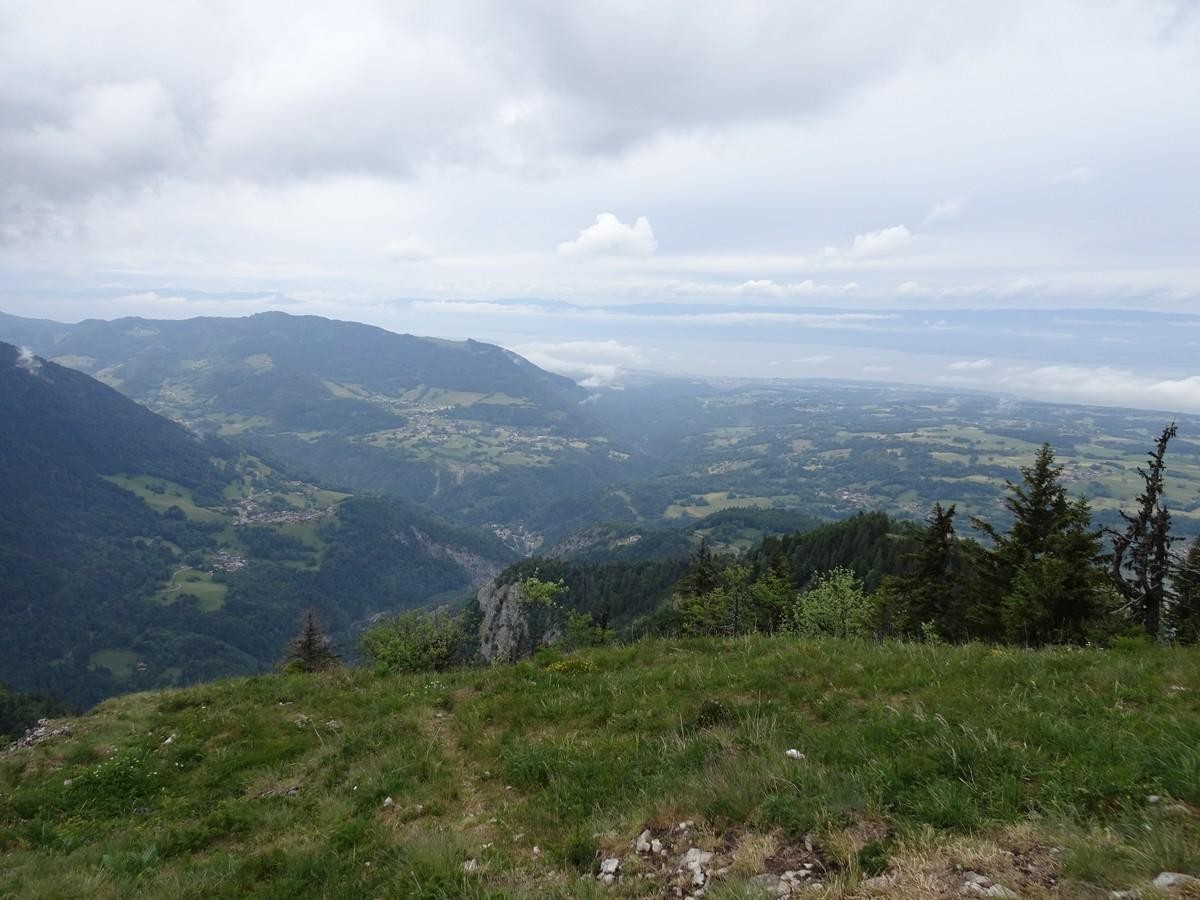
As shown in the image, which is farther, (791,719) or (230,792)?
(230,792)

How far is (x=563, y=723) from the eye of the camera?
12031 millimetres

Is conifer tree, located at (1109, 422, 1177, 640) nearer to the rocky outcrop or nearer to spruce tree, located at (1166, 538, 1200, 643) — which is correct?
spruce tree, located at (1166, 538, 1200, 643)

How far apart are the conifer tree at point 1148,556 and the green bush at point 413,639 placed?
39.9 meters

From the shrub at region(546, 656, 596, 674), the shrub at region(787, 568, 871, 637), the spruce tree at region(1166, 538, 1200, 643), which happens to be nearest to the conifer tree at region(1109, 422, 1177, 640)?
the spruce tree at region(1166, 538, 1200, 643)

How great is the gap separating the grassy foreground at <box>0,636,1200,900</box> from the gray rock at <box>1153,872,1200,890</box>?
0.35ft

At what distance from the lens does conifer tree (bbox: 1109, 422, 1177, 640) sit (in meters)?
30.3

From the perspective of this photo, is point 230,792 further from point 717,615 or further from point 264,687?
point 717,615

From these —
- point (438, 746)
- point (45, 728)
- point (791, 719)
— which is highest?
point (791, 719)

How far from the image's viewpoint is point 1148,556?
30.8 metres

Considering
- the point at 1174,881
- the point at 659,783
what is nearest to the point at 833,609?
the point at 659,783

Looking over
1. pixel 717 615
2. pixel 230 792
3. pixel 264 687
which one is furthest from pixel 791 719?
pixel 717 615

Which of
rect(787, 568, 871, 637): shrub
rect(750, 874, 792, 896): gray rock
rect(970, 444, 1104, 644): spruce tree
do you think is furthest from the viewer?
rect(787, 568, 871, 637): shrub

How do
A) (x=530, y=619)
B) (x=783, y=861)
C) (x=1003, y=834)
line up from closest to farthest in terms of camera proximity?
1. (x=1003, y=834)
2. (x=783, y=861)
3. (x=530, y=619)

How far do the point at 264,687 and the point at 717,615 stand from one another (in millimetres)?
34034
